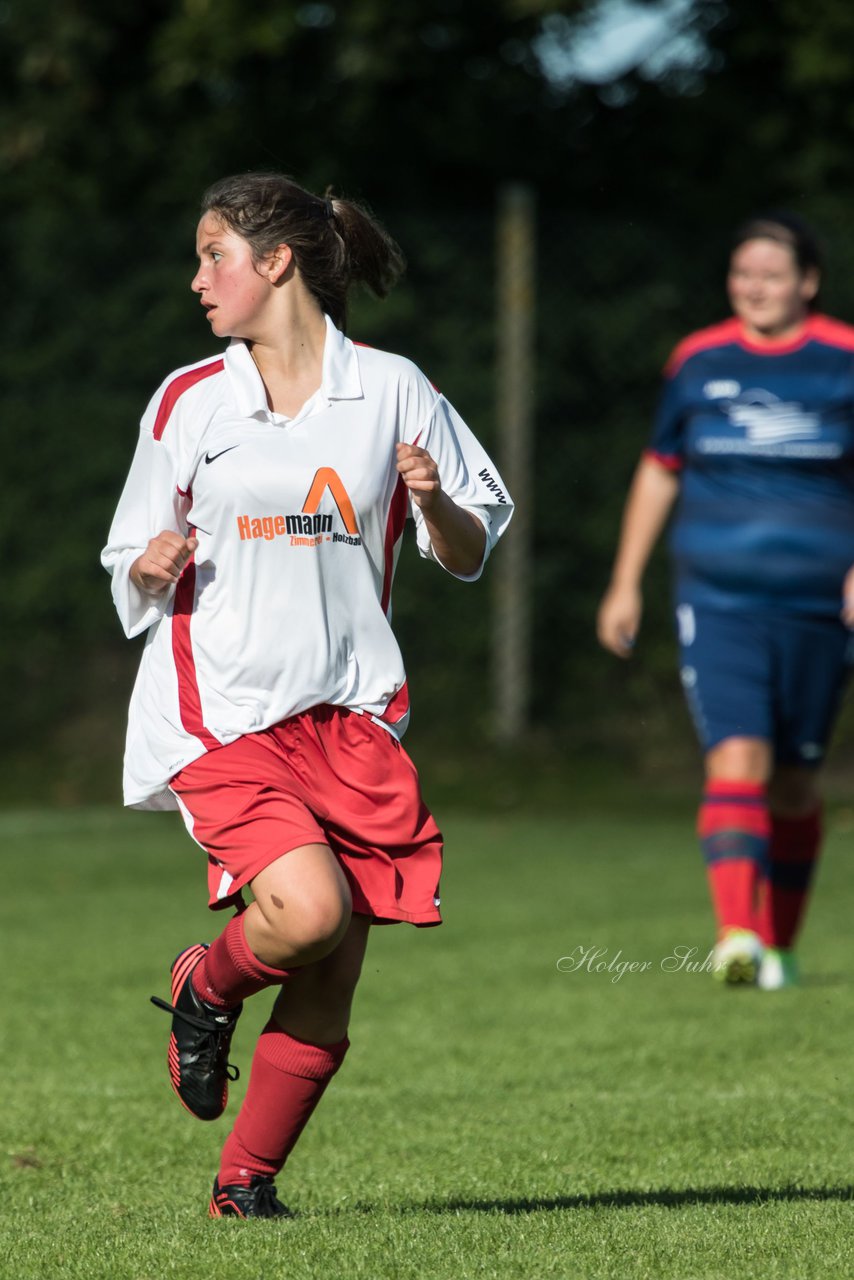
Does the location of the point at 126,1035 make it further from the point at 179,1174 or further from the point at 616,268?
the point at 616,268

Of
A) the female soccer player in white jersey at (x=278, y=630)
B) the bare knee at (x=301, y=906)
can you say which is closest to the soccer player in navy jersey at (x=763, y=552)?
the female soccer player in white jersey at (x=278, y=630)

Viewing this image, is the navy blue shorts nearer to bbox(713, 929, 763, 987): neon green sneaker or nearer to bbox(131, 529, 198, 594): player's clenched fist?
bbox(713, 929, 763, 987): neon green sneaker

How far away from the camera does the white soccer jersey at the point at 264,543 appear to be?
374cm

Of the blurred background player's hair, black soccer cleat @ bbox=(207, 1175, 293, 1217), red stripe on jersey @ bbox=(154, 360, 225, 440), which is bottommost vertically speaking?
black soccer cleat @ bbox=(207, 1175, 293, 1217)

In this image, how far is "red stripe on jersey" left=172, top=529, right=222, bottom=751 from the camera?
3.81 metres

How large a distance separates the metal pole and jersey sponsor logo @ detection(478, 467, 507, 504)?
8147 mm

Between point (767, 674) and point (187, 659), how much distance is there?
3317 millimetres

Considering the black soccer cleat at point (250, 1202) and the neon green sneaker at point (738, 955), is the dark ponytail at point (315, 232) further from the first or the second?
the neon green sneaker at point (738, 955)

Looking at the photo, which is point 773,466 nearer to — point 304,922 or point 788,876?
point 788,876

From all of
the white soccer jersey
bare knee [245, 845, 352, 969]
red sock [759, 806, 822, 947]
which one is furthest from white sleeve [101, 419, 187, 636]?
red sock [759, 806, 822, 947]

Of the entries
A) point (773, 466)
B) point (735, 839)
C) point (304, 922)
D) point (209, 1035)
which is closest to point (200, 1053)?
point (209, 1035)

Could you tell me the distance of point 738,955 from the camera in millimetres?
6473

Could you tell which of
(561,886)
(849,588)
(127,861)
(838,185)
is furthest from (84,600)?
(849,588)

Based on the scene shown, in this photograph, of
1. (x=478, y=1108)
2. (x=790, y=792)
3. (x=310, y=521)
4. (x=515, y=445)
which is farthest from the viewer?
(x=515, y=445)
